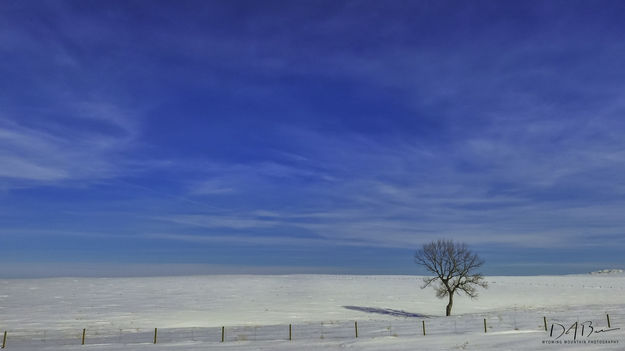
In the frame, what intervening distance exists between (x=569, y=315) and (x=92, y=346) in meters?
38.7

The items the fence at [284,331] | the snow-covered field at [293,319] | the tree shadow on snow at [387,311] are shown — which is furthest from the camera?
the tree shadow on snow at [387,311]

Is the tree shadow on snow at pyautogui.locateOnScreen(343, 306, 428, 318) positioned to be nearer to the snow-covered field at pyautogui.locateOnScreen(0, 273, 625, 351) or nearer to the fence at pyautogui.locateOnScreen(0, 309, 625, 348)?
the snow-covered field at pyautogui.locateOnScreen(0, 273, 625, 351)

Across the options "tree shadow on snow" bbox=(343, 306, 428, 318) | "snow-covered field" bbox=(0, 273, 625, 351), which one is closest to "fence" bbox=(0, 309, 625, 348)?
"snow-covered field" bbox=(0, 273, 625, 351)

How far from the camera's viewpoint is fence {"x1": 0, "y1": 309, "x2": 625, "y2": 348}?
31.3 meters

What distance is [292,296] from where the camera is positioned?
235 feet

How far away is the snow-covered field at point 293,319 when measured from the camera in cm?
2712

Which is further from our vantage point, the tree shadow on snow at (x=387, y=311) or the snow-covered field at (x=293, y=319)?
the tree shadow on snow at (x=387, y=311)

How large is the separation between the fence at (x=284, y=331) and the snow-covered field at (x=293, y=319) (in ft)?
0.26

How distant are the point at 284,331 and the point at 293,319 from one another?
10648mm

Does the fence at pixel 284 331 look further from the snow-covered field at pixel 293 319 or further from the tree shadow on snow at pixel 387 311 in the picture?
the tree shadow on snow at pixel 387 311

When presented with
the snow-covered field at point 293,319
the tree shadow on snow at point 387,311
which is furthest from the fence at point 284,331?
the tree shadow on snow at point 387,311

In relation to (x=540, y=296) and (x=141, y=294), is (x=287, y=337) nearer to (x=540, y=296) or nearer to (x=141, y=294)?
(x=141, y=294)

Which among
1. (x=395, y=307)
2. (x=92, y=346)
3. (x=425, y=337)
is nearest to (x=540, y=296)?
(x=395, y=307)

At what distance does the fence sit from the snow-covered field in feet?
0.26
